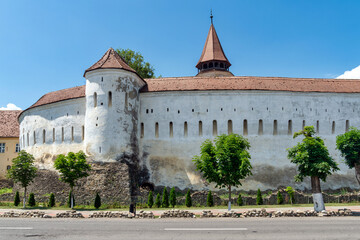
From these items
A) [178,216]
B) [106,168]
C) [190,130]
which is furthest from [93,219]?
[190,130]

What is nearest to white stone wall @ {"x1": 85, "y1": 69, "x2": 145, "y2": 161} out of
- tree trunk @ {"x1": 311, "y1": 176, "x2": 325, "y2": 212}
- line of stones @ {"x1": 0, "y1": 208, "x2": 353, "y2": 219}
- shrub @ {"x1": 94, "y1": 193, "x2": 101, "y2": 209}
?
shrub @ {"x1": 94, "y1": 193, "x2": 101, "y2": 209}

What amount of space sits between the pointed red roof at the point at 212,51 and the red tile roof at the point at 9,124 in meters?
30.8

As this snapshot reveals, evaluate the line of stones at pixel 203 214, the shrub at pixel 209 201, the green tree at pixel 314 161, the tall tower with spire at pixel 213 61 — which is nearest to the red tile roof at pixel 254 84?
the shrub at pixel 209 201

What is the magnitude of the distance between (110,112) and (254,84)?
53.9ft

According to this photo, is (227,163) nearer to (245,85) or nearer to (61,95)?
(245,85)

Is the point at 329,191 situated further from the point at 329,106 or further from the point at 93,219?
the point at 93,219

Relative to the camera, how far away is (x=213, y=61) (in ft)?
172

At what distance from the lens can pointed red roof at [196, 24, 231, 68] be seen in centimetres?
5288

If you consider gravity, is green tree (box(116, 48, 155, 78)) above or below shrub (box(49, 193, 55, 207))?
above

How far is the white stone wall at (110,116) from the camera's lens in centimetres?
3294

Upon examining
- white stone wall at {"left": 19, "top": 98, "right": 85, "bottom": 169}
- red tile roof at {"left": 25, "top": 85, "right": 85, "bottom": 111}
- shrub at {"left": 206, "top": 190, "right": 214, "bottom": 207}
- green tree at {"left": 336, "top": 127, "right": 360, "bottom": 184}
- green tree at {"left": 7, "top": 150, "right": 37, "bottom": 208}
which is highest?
red tile roof at {"left": 25, "top": 85, "right": 85, "bottom": 111}

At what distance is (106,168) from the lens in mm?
31781

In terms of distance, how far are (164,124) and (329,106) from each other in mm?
18912

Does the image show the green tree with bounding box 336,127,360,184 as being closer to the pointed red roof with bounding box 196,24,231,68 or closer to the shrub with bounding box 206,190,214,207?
the shrub with bounding box 206,190,214,207
